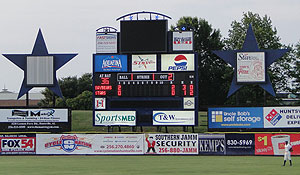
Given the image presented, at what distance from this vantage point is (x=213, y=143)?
37.1 metres

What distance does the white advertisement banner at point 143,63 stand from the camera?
36.8m

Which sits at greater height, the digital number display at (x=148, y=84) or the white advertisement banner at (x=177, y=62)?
the white advertisement banner at (x=177, y=62)

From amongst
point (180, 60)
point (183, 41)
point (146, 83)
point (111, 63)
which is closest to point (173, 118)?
point (146, 83)

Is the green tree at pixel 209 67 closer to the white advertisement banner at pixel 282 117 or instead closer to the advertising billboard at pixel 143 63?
the white advertisement banner at pixel 282 117

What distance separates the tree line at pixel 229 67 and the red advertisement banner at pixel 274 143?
2445 cm

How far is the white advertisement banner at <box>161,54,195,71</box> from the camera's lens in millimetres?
36562

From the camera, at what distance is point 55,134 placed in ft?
127

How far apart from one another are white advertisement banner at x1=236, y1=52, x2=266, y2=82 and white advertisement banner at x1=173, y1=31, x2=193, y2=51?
354 cm

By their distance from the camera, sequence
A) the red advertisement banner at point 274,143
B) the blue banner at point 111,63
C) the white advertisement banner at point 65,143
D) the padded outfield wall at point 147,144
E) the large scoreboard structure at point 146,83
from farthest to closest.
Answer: the white advertisement banner at point 65,143 → the blue banner at point 111,63 → the padded outfield wall at point 147,144 → the large scoreboard structure at point 146,83 → the red advertisement banner at point 274,143

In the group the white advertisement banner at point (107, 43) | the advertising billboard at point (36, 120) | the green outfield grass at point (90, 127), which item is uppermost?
the white advertisement banner at point (107, 43)

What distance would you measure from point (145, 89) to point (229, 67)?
3400 centimetres

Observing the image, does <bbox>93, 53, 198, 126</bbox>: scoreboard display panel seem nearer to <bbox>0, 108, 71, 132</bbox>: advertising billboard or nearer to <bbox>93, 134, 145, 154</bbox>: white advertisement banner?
<bbox>93, 134, 145, 154</bbox>: white advertisement banner

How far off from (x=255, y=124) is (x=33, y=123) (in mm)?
15796

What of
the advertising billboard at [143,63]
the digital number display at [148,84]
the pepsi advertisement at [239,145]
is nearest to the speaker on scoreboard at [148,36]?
the advertising billboard at [143,63]
